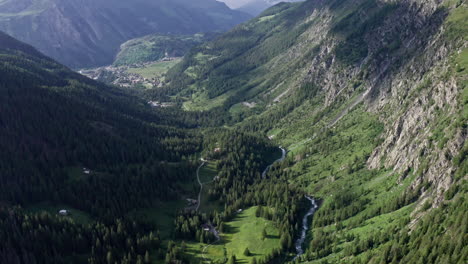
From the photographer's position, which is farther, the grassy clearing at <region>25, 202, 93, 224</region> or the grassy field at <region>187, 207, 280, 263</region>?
the grassy clearing at <region>25, 202, 93, 224</region>

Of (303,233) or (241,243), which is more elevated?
(303,233)

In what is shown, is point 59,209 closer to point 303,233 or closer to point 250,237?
point 250,237

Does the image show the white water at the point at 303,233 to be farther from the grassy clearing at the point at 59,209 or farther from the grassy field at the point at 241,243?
the grassy clearing at the point at 59,209

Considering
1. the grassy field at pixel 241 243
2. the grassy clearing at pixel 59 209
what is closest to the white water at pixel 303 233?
the grassy field at pixel 241 243

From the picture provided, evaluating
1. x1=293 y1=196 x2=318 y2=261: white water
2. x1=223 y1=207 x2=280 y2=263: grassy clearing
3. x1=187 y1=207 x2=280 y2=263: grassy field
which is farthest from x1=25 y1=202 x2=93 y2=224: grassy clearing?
x1=293 y1=196 x2=318 y2=261: white water

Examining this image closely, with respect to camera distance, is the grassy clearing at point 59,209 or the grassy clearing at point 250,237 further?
the grassy clearing at point 59,209

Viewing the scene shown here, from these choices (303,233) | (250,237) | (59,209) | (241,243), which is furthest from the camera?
(59,209)

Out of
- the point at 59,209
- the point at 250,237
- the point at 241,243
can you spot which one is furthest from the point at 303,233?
the point at 59,209

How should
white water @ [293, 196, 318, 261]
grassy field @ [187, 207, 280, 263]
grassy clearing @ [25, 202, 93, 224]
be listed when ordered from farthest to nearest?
grassy clearing @ [25, 202, 93, 224], grassy field @ [187, 207, 280, 263], white water @ [293, 196, 318, 261]

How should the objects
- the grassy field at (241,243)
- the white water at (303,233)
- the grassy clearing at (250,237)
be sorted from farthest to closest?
the grassy clearing at (250,237) < the grassy field at (241,243) < the white water at (303,233)

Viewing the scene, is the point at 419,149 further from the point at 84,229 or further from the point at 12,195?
the point at 12,195

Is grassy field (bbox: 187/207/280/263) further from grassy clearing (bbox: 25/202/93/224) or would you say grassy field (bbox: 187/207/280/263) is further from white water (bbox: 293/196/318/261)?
grassy clearing (bbox: 25/202/93/224)
